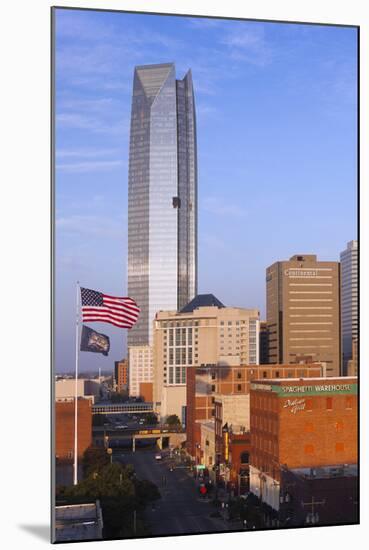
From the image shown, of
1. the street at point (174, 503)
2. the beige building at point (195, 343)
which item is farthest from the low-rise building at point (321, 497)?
the beige building at point (195, 343)

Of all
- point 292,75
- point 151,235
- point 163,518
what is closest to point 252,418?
point 163,518

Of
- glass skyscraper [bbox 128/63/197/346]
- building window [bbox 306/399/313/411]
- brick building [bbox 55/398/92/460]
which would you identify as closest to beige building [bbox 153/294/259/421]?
glass skyscraper [bbox 128/63/197/346]

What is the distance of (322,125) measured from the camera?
52.6 ft

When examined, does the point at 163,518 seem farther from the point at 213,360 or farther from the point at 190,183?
the point at 190,183

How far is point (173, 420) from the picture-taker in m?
21.9

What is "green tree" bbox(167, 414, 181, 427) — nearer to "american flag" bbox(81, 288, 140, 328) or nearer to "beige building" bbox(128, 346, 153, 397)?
"beige building" bbox(128, 346, 153, 397)

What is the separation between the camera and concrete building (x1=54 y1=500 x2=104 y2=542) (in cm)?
1305

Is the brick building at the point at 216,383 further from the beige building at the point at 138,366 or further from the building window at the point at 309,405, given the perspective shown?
the building window at the point at 309,405

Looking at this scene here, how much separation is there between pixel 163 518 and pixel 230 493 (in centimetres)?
263

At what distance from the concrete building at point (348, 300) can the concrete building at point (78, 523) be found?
479cm

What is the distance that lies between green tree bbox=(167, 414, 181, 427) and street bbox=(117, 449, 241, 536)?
140cm

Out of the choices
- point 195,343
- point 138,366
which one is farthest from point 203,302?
point 138,366

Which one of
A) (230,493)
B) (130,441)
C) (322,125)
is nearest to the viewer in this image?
(322,125)

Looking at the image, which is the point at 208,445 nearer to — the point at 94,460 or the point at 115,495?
the point at 94,460
